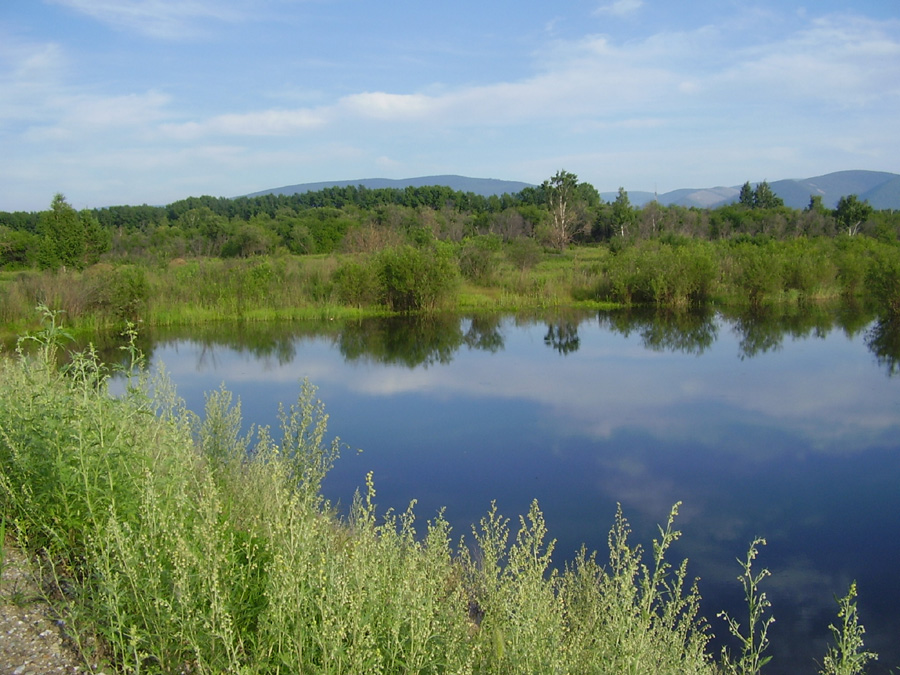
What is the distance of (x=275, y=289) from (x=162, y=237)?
2042 centimetres

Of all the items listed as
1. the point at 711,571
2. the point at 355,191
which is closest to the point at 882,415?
the point at 711,571

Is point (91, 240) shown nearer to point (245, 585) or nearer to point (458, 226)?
point (458, 226)

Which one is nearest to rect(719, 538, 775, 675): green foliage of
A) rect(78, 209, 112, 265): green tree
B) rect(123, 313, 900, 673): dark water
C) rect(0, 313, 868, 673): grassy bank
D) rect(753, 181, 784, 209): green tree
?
rect(0, 313, 868, 673): grassy bank

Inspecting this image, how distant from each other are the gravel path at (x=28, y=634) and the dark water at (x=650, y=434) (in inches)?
141

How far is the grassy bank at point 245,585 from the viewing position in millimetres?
2311

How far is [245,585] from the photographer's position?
266 cm

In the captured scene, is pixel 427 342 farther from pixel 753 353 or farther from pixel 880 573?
pixel 880 573

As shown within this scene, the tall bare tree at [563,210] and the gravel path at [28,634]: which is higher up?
the tall bare tree at [563,210]

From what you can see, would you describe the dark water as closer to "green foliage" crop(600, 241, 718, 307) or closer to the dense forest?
the dense forest

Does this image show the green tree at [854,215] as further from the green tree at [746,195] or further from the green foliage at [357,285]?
the green foliage at [357,285]

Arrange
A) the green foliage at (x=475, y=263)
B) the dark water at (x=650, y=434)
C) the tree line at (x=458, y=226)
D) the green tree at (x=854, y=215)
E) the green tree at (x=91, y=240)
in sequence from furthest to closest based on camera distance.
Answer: the green tree at (x=854, y=215) → the tree line at (x=458, y=226) → the green foliage at (x=475, y=263) → the green tree at (x=91, y=240) → the dark water at (x=650, y=434)

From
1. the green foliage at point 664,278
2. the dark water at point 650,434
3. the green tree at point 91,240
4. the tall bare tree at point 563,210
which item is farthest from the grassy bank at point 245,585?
the tall bare tree at point 563,210

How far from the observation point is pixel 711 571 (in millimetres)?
5402

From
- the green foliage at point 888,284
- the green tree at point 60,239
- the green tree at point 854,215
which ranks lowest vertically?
the green foliage at point 888,284
